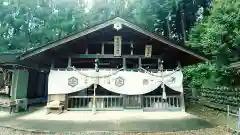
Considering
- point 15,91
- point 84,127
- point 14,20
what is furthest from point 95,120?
point 14,20

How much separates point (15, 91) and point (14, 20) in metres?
A: 20.9

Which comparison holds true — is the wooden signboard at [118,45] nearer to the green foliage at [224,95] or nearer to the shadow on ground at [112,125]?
the shadow on ground at [112,125]

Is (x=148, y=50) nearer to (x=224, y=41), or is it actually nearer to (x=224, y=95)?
(x=224, y=41)

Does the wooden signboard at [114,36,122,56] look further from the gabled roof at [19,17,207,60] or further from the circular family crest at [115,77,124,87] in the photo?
the circular family crest at [115,77,124,87]

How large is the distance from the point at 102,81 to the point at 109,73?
55cm

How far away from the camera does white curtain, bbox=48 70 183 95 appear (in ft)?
35.4

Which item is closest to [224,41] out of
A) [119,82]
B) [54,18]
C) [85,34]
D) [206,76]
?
[206,76]

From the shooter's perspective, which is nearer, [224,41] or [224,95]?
[224,95]

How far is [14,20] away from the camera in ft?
95.3

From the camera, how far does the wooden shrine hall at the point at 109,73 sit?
1078 centimetres

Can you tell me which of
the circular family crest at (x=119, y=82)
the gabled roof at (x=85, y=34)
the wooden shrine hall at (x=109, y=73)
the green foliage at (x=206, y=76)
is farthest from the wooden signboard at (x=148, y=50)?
the green foliage at (x=206, y=76)

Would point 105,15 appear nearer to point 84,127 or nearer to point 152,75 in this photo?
point 152,75

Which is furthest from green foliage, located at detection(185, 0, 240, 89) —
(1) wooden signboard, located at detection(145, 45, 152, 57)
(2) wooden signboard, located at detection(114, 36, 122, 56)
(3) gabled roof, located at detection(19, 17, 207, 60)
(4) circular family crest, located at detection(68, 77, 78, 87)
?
(4) circular family crest, located at detection(68, 77, 78, 87)

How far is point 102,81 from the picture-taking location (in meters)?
10.9
